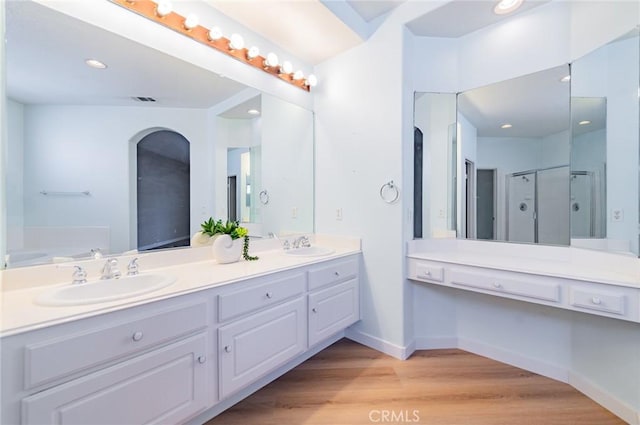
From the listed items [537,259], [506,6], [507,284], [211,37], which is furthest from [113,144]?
[537,259]

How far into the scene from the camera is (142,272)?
1549 mm

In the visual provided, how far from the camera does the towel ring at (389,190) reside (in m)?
2.13

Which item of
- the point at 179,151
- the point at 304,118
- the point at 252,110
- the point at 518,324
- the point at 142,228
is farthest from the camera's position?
the point at 304,118

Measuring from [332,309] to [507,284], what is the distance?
46.0 inches

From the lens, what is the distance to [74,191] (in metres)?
1.42

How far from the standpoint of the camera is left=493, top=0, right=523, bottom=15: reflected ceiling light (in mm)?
1865

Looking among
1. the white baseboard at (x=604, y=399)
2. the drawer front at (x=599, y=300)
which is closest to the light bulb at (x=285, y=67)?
the drawer front at (x=599, y=300)

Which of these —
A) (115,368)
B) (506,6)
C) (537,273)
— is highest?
(506,6)

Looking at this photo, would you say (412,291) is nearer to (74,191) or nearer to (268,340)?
(268,340)

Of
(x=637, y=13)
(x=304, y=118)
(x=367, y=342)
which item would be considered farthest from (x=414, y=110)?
(x=367, y=342)

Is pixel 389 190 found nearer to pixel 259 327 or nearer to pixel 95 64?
pixel 259 327

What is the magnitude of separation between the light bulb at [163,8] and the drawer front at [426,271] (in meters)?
2.32

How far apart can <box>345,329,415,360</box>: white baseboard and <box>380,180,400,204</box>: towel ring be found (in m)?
1.13

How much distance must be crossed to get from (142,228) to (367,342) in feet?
6.21
